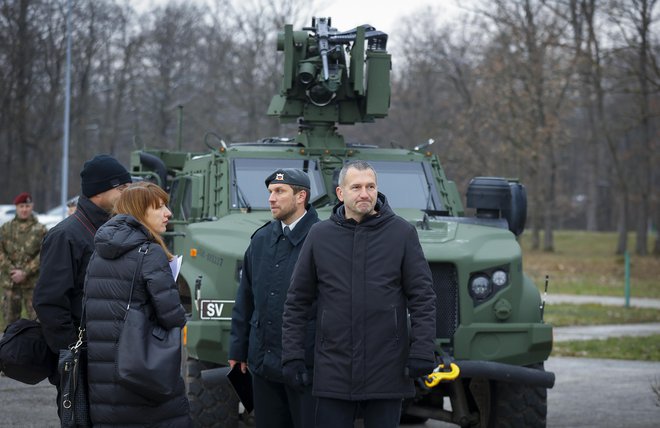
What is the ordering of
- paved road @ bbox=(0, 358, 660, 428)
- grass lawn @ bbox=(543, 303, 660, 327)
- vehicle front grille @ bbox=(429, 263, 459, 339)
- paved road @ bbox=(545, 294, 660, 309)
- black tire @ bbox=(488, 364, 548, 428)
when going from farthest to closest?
paved road @ bbox=(545, 294, 660, 309) → grass lawn @ bbox=(543, 303, 660, 327) → paved road @ bbox=(0, 358, 660, 428) → black tire @ bbox=(488, 364, 548, 428) → vehicle front grille @ bbox=(429, 263, 459, 339)

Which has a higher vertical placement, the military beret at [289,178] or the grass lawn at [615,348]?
the military beret at [289,178]

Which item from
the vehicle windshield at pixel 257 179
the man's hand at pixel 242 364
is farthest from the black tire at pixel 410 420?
the man's hand at pixel 242 364

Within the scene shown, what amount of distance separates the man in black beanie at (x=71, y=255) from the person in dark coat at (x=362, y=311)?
102cm

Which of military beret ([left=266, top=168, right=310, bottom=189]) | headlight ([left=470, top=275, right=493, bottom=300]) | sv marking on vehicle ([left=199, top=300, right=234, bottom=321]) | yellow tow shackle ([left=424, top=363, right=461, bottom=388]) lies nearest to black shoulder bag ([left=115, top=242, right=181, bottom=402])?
military beret ([left=266, top=168, right=310, bottom=189])

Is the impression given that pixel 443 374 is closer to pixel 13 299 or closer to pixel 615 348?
pixel 13 299

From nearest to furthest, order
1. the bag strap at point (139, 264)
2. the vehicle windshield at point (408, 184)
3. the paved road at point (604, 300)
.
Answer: the bag strap at point (139, 264), the vehicle windshield at point (408, 184), the paved road at point (604, 300)

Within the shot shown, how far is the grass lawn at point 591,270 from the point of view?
27.0m

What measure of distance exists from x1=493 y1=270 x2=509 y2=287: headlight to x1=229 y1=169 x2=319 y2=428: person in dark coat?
220 centimetres

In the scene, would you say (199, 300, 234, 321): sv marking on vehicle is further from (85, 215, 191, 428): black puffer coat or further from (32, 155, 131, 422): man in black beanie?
(85, 215, 191, 428): black puffer coat

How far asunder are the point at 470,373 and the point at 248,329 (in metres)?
1.89

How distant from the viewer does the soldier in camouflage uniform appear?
1271cm

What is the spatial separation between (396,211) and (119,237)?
454 centimetres

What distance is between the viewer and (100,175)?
5.96 meters

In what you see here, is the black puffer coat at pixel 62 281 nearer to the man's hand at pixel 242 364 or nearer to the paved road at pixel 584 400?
the man's hand at pixel 242 364
